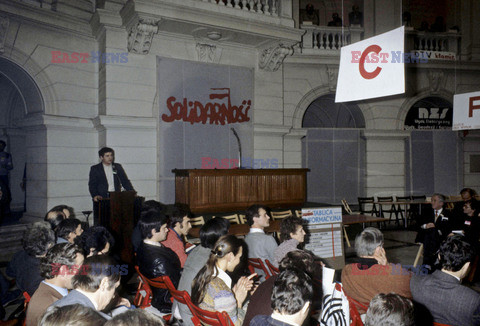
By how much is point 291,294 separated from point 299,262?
2.30ft

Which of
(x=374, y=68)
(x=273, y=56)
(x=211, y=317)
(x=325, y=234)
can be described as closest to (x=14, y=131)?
(x=273, y=56)

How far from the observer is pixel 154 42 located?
9.51 metres

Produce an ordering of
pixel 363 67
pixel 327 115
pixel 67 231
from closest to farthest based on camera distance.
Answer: pixel 67 231 → pixel 363 67 → pixel 327 115

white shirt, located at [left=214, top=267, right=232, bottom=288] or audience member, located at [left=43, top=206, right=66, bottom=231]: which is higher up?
audience member, located at [left=43, top=206, right=66, bottom=231]

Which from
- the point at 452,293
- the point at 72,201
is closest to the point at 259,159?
the point at 72,201

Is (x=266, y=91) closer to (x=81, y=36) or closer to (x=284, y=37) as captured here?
(x=284, y=37)

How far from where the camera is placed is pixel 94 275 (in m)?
2.37

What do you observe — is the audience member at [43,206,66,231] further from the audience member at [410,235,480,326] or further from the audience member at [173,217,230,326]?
the audience member at [410,235,480,326]

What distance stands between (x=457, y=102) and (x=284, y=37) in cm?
469

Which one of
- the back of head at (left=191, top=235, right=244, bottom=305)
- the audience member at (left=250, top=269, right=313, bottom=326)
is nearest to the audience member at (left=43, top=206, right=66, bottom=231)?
the back of head at (left=191, top=235, right=244, bottom=305)

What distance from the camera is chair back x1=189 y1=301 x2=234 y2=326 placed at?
92.8 inches

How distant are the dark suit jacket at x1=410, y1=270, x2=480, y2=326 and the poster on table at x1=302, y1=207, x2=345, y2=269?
2692mm

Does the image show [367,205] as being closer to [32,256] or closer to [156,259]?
[156,259]

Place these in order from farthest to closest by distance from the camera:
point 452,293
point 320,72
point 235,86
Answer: point 320,72, point 235,86, point 452,293
